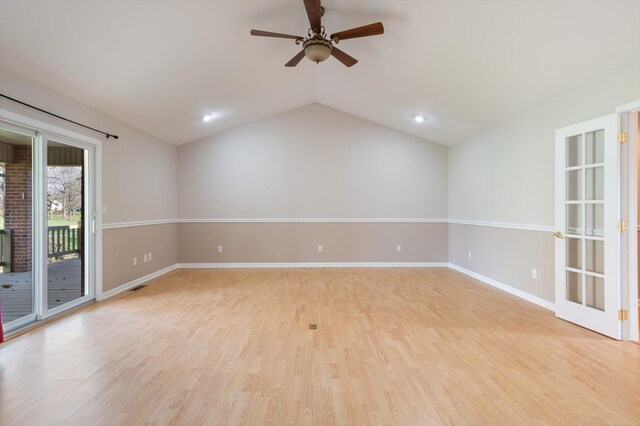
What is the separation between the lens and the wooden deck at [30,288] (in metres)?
3.15

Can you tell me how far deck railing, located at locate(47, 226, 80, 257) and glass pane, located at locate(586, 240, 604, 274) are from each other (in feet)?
18.8

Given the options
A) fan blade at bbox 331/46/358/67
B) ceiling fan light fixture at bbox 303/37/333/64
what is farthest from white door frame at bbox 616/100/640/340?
ceiling fan light fixture at bbox 303/37/333/64

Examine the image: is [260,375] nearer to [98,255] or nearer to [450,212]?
[98,255]

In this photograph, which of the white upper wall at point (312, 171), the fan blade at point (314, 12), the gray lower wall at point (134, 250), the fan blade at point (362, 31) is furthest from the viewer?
the white upper wall at point (312, 171)

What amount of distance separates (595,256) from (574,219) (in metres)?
0.42

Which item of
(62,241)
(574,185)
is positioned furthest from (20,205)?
(574,185)

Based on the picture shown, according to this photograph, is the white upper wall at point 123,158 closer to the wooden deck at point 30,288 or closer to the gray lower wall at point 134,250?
the gray lower wall at point 134,250

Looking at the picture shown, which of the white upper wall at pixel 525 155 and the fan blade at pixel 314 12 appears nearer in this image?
the fan blade at pixel 314 12

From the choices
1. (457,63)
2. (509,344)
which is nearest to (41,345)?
(509,344)

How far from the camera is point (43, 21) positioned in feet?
7.82

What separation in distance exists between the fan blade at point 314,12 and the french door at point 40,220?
9.76ft

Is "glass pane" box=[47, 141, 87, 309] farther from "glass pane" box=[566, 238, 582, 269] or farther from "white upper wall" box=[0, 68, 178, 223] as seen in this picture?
"glass pane" box=[566, 238, 582, 269]

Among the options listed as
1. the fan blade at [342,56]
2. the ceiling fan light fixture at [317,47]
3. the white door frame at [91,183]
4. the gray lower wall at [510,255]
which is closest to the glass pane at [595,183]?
the gray lower wall at [510,255]

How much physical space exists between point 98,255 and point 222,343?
246 centimetres
